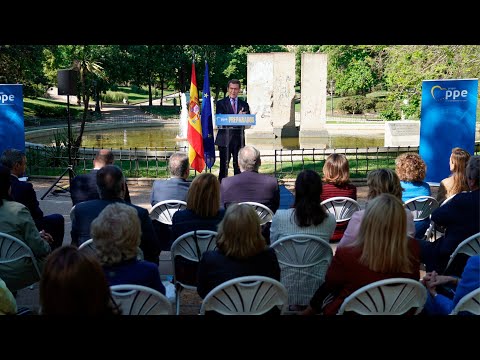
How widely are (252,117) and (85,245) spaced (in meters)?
5.72

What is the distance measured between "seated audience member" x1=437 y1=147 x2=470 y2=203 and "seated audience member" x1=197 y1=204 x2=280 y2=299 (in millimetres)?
2972

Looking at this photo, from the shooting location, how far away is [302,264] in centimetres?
426

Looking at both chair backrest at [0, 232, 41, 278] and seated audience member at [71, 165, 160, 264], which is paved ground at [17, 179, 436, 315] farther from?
chair backrest at [0, 232, 41, 278]

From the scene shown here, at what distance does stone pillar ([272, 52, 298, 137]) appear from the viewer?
2172cm

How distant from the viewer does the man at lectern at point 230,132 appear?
10039 millimetres

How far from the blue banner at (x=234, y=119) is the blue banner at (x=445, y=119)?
3.24 meters

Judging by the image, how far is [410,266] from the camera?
342cm

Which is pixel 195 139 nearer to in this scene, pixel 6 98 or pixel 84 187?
pixel 6 98

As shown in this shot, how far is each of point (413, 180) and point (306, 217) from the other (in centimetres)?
211

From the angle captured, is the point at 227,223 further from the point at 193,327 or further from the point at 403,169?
the point at 403,169

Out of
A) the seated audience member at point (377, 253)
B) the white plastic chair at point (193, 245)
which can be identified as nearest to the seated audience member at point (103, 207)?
the white plastic chair at point (193, 245)

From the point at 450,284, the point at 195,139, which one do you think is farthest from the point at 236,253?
the point at 195,139

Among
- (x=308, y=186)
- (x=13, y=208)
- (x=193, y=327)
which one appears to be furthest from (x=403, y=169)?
(x=13, y=208)

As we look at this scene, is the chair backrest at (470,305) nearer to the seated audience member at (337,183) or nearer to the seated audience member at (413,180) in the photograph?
the seated audience member at (337,183)
